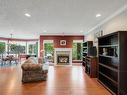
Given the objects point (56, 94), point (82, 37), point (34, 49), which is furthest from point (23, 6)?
point (34, 49)

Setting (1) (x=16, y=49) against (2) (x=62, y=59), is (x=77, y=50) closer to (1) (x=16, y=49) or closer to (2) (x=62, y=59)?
(2) (x=62, y=59)

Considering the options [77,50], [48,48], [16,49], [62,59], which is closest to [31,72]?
[62,59]

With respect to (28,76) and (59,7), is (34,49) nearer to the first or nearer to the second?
(28,76)

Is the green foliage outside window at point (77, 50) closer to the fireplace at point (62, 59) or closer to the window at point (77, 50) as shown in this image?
the window at point (77, 50)

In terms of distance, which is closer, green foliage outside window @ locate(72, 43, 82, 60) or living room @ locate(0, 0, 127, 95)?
living room @ locate(0, 0, 127, 95)

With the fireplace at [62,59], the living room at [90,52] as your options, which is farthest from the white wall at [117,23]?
the fireplace at [62,59]

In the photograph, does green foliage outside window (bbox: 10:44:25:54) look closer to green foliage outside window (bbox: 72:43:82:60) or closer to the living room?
green foliage outside window (bbox: 72:43:82:60)

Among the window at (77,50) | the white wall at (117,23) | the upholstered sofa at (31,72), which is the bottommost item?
the upholstered sofa at (31,72)

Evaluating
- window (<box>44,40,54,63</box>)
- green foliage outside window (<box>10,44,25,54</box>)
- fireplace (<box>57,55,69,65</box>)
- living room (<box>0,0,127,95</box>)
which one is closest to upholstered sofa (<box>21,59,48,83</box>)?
living room (<box>0,0,127,95</box>)

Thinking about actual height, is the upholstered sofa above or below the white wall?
below

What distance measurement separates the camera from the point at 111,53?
4.93 m

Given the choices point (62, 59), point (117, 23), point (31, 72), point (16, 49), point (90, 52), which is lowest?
point (31, 72)

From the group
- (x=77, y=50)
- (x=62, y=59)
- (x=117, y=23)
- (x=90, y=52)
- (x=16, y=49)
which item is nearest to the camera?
(x=117, y=23)

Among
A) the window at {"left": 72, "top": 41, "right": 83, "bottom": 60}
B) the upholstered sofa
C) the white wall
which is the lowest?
the upholstered sofa
